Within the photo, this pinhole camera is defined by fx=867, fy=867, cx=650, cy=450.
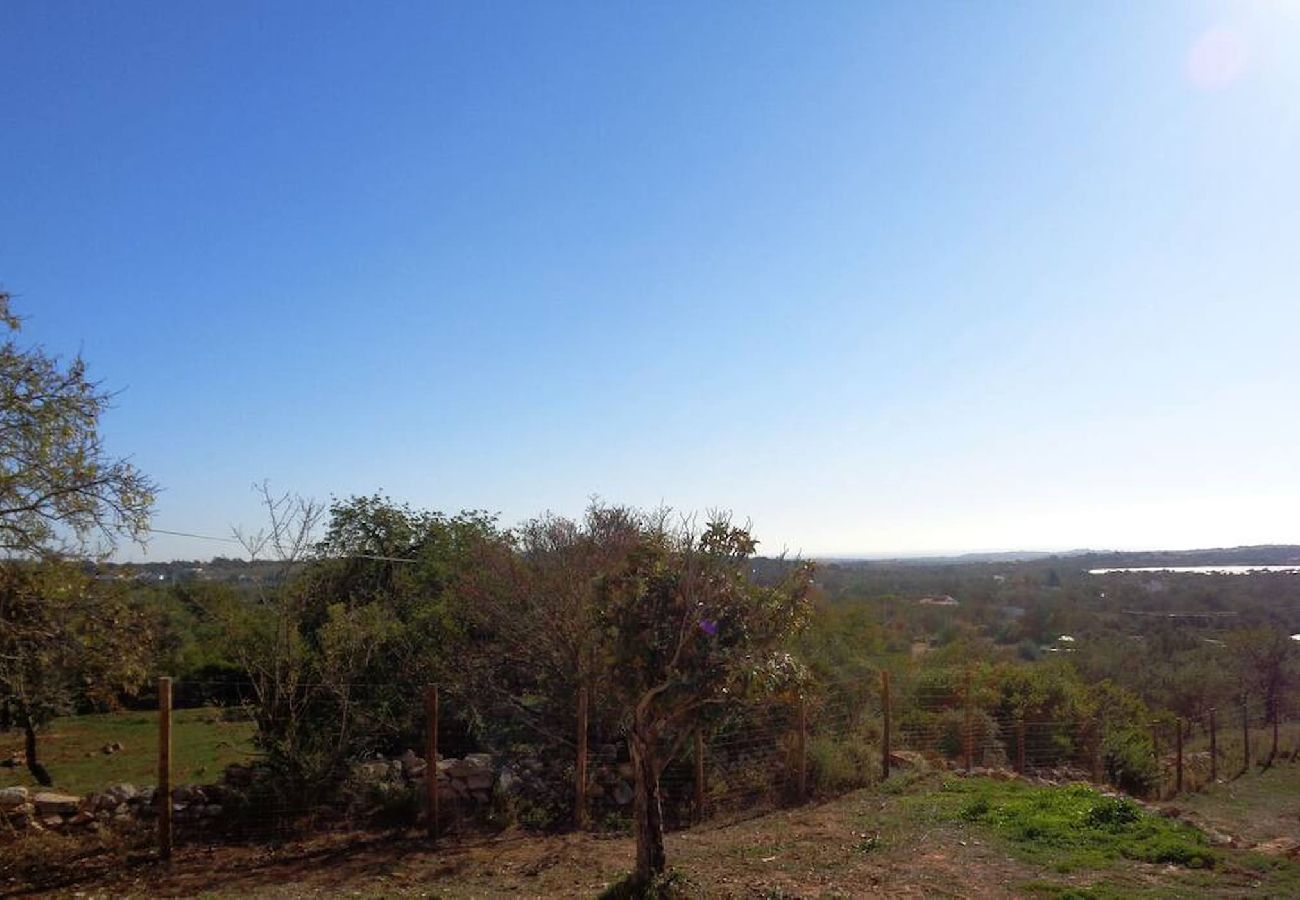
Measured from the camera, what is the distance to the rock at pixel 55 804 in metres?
9.32

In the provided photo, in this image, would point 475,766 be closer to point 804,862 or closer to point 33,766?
point 804,862

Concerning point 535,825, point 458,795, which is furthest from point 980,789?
point 458,795

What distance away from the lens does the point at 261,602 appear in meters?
11.4

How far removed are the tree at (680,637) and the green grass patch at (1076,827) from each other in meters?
4.08

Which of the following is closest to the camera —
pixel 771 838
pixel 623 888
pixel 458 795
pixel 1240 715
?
pixel 623 888

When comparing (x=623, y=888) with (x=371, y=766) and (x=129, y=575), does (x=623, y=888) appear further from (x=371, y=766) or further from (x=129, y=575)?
(x=129, y=575)

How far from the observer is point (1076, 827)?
9.98 m

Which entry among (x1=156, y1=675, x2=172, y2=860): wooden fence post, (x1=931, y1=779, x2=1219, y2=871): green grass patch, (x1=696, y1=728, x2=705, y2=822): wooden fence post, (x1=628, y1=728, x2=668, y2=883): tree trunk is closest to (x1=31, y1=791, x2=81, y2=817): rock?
(x1=156, y1=675, x2=172, y2=860): wooden fence post

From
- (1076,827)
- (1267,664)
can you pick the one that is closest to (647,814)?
(1076,827)

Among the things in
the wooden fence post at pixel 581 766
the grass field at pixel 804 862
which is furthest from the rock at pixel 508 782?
the wooden fence post at pixel 581 766

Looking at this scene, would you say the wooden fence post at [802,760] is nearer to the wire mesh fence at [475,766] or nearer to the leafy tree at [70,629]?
the wire mesh fence at [475,766]

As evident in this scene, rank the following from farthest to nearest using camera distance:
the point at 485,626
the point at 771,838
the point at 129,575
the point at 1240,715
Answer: the point at 1240,715 → the point at 485,626 → the point at 771,838 → the point at 129,575

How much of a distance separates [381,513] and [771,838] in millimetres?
9130

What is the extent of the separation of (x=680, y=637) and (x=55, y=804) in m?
7.36
